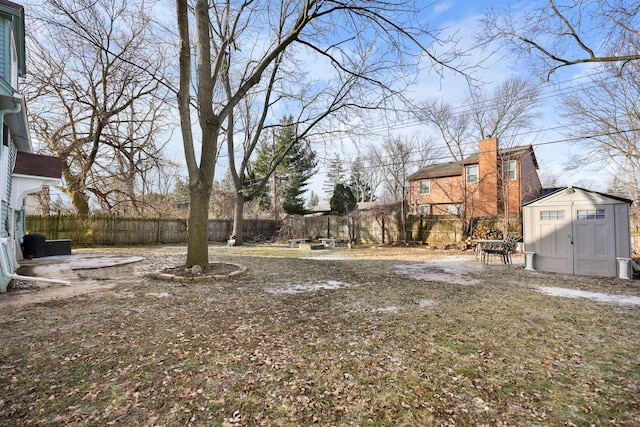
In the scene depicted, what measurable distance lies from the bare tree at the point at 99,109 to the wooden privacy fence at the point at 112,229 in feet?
3.28

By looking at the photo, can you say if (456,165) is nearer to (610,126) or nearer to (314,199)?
(610,126)

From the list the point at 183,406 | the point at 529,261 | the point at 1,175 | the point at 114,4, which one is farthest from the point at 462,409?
the point at 114,4

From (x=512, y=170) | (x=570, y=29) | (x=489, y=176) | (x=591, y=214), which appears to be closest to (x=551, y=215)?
→ (x=591, y=214)

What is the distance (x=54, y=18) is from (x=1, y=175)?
370 cm

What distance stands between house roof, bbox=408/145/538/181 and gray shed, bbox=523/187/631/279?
9227 mm

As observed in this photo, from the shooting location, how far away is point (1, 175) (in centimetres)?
598

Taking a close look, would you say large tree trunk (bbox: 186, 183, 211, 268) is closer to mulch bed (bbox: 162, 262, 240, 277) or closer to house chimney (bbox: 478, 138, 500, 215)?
mulch bed (bbox: 162, 262, 240, 277)

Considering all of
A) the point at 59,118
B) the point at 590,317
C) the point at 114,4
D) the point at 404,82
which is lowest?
the point at 590,317

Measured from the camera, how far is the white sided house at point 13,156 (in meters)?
5.46

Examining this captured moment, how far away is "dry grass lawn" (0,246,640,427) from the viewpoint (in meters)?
2.03

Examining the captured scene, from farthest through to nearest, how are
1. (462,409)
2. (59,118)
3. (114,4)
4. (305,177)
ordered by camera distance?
(305,177), (59,118), (114,4), (462,409)

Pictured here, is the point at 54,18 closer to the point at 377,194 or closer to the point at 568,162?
the point at 568,162

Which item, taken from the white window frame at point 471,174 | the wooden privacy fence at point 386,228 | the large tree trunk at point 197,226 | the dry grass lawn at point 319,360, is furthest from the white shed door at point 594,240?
the white window frame at point 471,174

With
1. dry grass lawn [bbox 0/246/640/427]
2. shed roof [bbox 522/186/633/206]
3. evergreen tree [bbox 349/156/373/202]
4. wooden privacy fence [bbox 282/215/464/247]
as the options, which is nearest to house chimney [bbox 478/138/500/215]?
wooden privacy fence [bbox 282/215/464/247]
